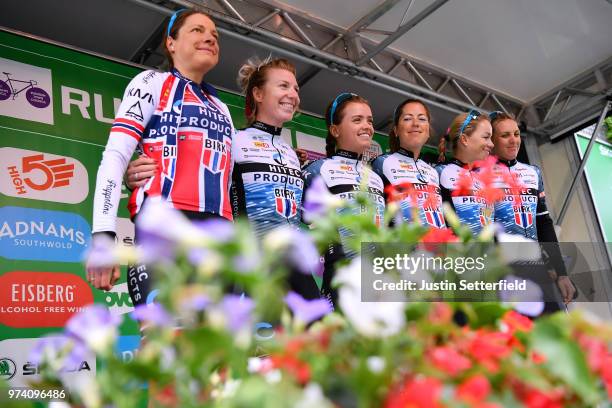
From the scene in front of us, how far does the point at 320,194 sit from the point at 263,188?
1590 mm

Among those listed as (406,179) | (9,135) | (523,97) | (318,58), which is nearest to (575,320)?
(406,179)

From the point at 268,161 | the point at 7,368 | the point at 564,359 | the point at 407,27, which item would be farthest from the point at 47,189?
the point at 564,359

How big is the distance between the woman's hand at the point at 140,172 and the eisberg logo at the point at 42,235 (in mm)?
1219

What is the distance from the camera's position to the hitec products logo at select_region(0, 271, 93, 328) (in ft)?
8.03

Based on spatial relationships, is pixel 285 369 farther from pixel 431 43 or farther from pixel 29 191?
pixel 431 43

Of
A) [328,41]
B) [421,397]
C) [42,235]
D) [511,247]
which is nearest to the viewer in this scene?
[421,397]

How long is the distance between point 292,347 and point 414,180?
2.35m

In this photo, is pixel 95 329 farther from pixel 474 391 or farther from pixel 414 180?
pixel 414 180

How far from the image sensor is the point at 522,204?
2.86 meters

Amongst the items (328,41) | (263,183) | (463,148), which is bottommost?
(263,183)

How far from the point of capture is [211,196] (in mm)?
1666

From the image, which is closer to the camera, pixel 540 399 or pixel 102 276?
pixel 540 399

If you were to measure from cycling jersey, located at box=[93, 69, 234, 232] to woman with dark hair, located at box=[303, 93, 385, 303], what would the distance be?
664 mm

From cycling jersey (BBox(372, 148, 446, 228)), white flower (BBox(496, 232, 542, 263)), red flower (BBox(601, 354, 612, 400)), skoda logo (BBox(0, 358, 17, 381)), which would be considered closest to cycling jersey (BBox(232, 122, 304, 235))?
cycling jersey (BBox(372, 148, 446, 228))
